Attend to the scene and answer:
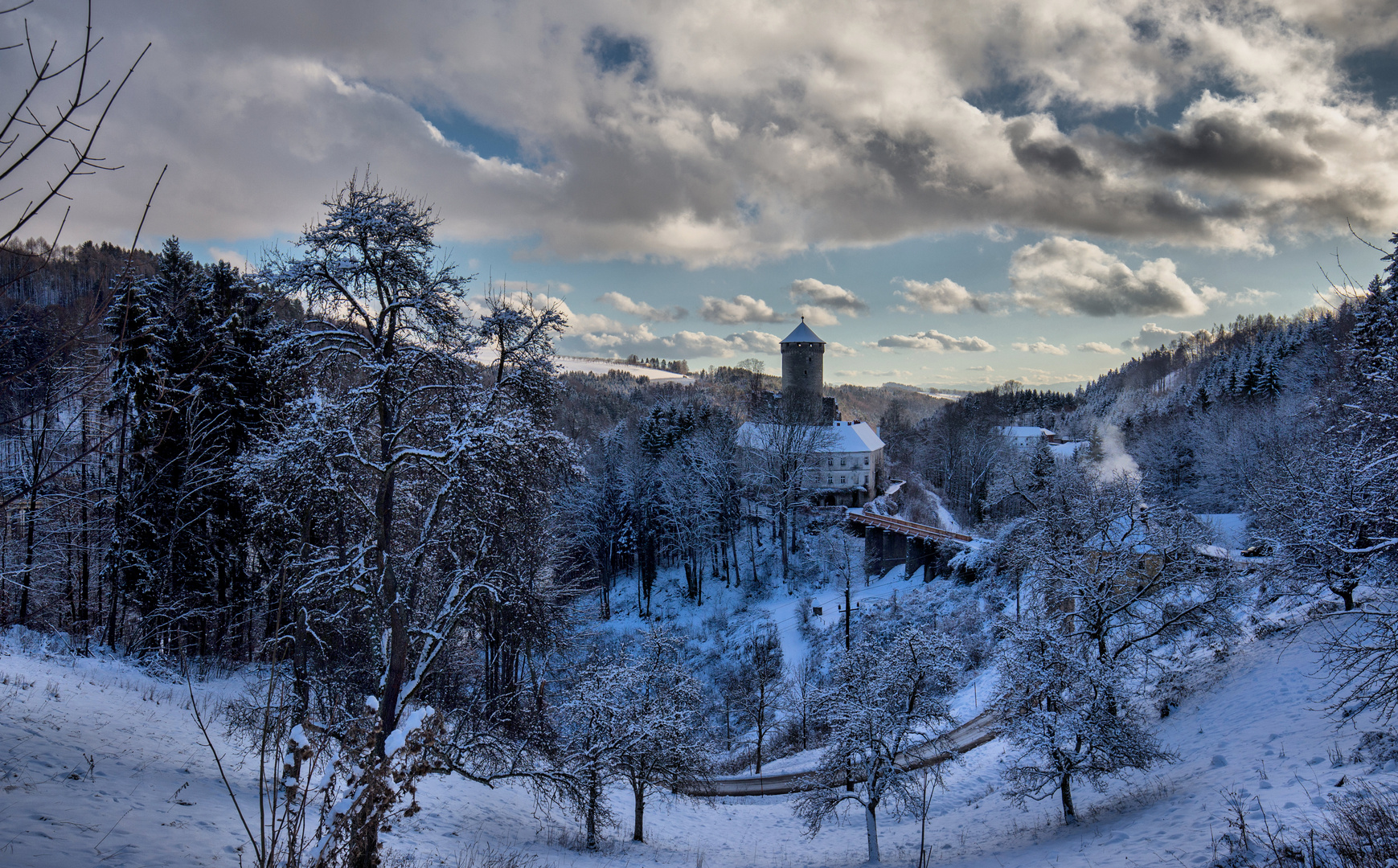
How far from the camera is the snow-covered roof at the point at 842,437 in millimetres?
48125

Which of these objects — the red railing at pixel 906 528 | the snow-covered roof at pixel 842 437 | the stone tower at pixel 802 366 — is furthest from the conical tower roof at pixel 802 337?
the red railing at pixel 906 528

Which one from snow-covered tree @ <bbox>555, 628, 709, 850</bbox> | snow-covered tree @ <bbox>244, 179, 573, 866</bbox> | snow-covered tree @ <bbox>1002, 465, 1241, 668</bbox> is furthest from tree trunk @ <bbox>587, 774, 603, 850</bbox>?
snow-covered tree @ <bbox>1002, 465, 1241, 668</bbox>

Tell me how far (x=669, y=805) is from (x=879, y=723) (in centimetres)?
895

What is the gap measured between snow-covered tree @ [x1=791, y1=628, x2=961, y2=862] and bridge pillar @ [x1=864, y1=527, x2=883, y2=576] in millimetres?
22586

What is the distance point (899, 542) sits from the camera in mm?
38594

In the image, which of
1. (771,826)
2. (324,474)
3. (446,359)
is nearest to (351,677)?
(324,474)

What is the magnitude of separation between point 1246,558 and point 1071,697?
19.5 m

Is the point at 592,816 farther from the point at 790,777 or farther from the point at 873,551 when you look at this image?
the point at 873,551

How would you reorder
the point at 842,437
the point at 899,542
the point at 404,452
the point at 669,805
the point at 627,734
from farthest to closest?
the point at 842,437 → the point at 899,542 → the point at 669,805 → the point at 627,734 → the point at 404,452

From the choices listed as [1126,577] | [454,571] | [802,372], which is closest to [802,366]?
[802,372]

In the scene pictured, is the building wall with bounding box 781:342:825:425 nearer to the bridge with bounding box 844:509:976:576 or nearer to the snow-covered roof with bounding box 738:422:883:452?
the snow-covered roof with bounding box 738:422:883:452

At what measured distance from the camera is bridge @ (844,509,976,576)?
35.2m

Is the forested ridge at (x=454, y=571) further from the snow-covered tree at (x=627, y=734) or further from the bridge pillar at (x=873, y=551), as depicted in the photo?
the bridge pillar at (x=873, y=551)

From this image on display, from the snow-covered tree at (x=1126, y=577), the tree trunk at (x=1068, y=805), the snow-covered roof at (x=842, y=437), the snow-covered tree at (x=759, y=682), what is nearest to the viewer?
the tree trunk at (x=1068, y=805)
